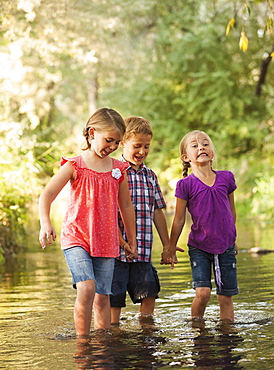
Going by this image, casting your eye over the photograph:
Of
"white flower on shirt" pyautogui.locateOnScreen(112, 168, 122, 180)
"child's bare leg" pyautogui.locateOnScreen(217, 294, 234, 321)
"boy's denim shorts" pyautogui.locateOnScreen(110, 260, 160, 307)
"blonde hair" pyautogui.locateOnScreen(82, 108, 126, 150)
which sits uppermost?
"blonde hair" pyautogui.locateOnScreen(82, 108, 126, 150)

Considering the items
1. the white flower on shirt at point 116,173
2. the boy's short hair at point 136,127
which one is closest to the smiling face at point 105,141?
the white flower on shirt at point 116,173

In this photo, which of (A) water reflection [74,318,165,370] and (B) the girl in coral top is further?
(B) the girl in coral top

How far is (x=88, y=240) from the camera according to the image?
13.8 feet

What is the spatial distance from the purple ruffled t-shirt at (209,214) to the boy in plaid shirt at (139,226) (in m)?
0.22

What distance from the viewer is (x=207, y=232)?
477 centimetres

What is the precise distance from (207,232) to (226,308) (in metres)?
0.57

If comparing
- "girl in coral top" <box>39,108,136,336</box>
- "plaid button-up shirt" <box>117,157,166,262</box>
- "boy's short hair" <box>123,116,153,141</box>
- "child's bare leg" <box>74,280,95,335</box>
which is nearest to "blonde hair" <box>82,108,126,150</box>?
"girl in coral top" <box>39,108,136,336</box>

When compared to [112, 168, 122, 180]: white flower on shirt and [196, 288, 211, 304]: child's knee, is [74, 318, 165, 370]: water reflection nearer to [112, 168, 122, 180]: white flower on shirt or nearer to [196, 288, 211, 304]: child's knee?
[196, 288, 211, 304]: child's knee

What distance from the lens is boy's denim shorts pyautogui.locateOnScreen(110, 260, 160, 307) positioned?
4.79 meters

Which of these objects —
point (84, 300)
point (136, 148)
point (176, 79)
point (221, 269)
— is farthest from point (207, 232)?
point (176, 79)

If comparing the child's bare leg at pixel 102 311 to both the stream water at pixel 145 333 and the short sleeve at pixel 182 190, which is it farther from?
the short sleeve at pixel 182 190

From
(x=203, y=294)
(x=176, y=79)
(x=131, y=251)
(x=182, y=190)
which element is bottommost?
(x=203, y=294)

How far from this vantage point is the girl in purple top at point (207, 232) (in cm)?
478

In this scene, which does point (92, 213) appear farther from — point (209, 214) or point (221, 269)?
point (221, 269)
